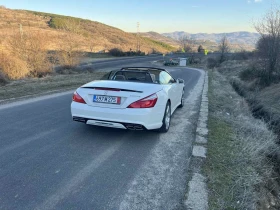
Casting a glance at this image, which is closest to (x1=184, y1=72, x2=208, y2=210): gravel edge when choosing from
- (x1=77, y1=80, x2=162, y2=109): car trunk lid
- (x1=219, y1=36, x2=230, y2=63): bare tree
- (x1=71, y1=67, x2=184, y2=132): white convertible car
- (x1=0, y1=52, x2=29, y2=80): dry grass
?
(x1=71, y1=67, x2=184, y2=132): white convertible car

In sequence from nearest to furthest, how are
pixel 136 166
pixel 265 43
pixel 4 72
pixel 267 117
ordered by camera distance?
pixel 136 166 < pixel 267 117 < pixel 4 72 < pixel 265 43

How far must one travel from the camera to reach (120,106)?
4613 mm

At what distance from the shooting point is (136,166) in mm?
3811

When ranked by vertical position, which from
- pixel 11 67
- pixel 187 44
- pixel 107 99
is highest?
pixel 187 44

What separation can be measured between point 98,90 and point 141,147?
4.59 ft

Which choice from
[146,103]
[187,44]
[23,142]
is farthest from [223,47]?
[23,142]

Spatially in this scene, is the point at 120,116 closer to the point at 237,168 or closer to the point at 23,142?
the point at 23,142

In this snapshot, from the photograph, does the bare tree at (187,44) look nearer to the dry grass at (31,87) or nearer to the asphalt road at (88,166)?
the dry grass at (31,87)

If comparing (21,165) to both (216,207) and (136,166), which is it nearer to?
(136,166)

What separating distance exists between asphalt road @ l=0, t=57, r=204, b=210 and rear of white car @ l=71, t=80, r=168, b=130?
441 mm

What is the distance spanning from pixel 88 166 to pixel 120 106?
52.6 inches

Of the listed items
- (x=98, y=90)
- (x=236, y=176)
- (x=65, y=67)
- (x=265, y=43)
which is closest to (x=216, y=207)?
Result: (x=236, y=176)

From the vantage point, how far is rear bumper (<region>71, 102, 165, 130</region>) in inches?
179

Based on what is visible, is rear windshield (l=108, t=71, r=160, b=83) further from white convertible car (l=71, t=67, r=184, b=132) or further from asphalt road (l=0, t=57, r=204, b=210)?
asphalt road (l=0, t=57, r=204, b=210)
